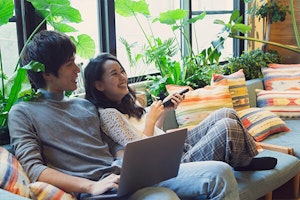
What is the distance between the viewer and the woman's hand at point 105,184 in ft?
5.70

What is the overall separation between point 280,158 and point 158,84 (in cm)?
103

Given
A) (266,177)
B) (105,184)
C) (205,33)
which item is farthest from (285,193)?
(205,33)

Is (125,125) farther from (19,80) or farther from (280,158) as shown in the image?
(280,158)

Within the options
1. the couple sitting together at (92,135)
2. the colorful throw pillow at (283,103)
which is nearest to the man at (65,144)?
the couple sitting together at (92,135)

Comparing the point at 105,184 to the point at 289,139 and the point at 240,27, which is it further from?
the point at 240,27

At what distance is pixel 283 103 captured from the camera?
138 inches

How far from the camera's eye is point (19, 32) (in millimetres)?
2547

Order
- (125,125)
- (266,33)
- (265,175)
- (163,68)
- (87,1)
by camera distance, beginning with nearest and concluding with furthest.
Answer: (125,125)
(265,175)
(87,1)
(163,68)
(266,33)

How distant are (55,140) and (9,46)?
91cm

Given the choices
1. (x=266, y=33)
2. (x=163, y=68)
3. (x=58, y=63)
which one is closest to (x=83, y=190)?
→ (x=58, y=63)

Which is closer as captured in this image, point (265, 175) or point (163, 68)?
point (265, 175)

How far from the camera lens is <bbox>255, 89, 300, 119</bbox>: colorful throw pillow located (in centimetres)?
348

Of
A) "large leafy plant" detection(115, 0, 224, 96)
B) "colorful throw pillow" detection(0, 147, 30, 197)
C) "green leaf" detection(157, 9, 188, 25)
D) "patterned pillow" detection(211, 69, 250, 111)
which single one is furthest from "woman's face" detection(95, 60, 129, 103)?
"green leaf" detection(157, 9, 188, 25)

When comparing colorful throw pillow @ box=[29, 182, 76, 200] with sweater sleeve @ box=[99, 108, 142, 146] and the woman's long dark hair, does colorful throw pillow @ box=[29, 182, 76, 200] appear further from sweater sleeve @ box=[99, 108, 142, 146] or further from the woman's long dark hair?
the woman's long dark hair
